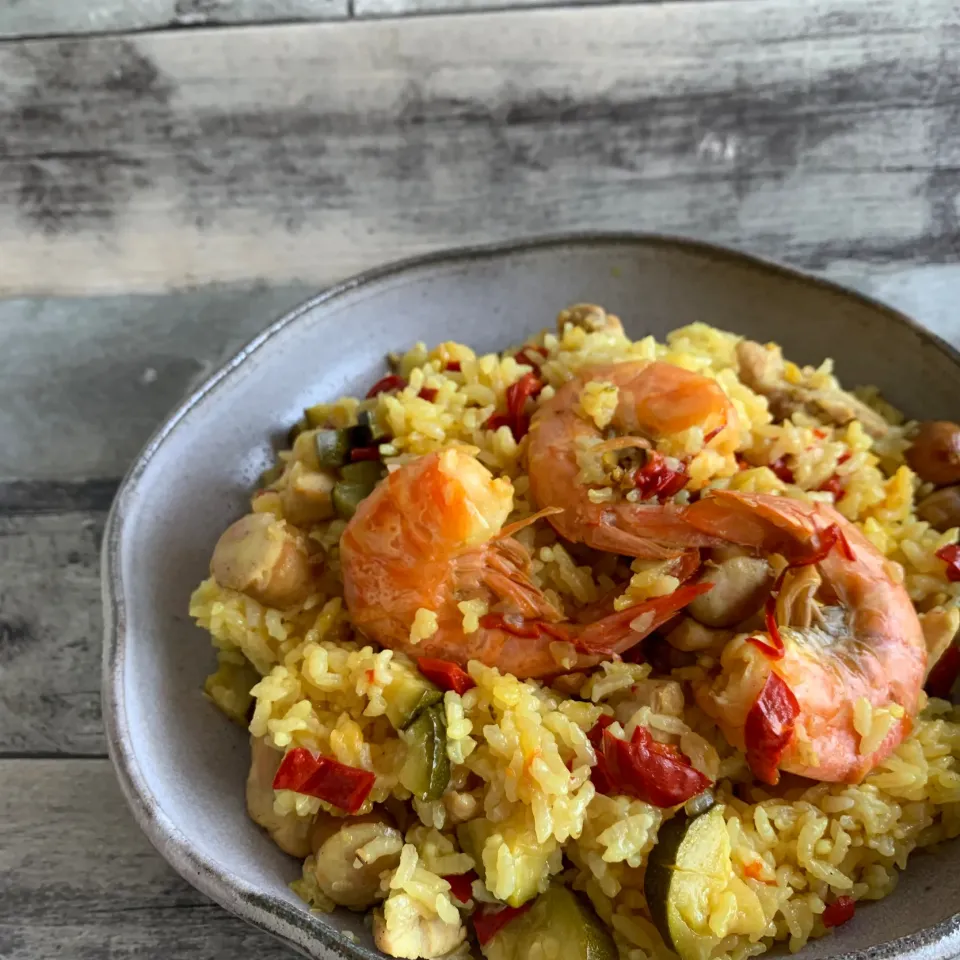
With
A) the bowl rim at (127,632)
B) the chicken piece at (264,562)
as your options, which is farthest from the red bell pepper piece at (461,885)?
the chicken piece at (264,562)

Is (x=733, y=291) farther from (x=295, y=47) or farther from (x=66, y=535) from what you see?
(x=66, y=535)

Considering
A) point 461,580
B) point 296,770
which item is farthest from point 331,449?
point 296,770

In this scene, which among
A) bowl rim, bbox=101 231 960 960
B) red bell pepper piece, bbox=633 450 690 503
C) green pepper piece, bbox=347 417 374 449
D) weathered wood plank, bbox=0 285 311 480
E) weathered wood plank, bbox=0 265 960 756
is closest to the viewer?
bowl rim, bbox=101 231 960 960

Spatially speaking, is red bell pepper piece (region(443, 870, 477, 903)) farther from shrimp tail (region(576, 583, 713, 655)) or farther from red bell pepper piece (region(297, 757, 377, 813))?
shrimp tail (region(576, 583, 713, 655))

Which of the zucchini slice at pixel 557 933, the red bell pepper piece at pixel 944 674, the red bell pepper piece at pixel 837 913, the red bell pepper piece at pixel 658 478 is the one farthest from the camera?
the red bell pepper piece at pixel 944 674

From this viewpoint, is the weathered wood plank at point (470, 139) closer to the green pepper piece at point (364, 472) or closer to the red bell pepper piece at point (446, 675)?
the green pepper piece at point (364, 472)

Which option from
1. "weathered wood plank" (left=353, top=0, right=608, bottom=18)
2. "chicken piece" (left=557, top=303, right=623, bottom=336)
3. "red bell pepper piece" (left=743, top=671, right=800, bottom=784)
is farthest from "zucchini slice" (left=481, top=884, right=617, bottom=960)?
"weathered wood plank" (left=353, top=0, right=608, bottom=18)
